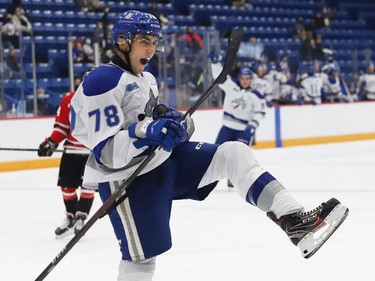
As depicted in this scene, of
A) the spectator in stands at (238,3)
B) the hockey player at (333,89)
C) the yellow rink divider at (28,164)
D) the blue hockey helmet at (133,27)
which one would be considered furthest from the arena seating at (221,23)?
the blue hockey helmet at (133,27)

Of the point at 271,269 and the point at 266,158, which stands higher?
the point at 271,269

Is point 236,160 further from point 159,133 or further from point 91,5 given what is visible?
point 91,5

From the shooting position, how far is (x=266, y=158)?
11008 millimetres

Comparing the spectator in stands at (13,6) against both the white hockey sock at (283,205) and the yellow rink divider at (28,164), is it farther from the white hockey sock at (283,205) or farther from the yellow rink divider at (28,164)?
the white hockey sock at (283,205)

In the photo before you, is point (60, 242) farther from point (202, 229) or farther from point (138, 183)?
point (138, 183)

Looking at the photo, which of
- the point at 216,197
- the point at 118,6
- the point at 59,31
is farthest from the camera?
the point at 118,6

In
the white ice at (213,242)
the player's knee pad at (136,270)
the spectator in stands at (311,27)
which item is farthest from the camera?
the spectator in stands at (311,27)

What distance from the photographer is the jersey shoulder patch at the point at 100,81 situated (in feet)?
9.93

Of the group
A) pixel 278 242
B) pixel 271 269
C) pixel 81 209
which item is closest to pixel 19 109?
pixel 81 209

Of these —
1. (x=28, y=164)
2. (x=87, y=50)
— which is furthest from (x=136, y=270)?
(x=87, y=50)

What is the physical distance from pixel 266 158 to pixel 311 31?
21.3 feet

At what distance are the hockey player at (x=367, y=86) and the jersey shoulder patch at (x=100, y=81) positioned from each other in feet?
42.8

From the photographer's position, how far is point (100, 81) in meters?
3.03

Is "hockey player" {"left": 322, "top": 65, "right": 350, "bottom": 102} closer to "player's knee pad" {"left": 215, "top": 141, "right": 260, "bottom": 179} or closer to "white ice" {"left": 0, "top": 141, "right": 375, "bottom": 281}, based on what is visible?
"white ice" {"left": 0, "top": 141, "right": 375, "bottom": 281}
